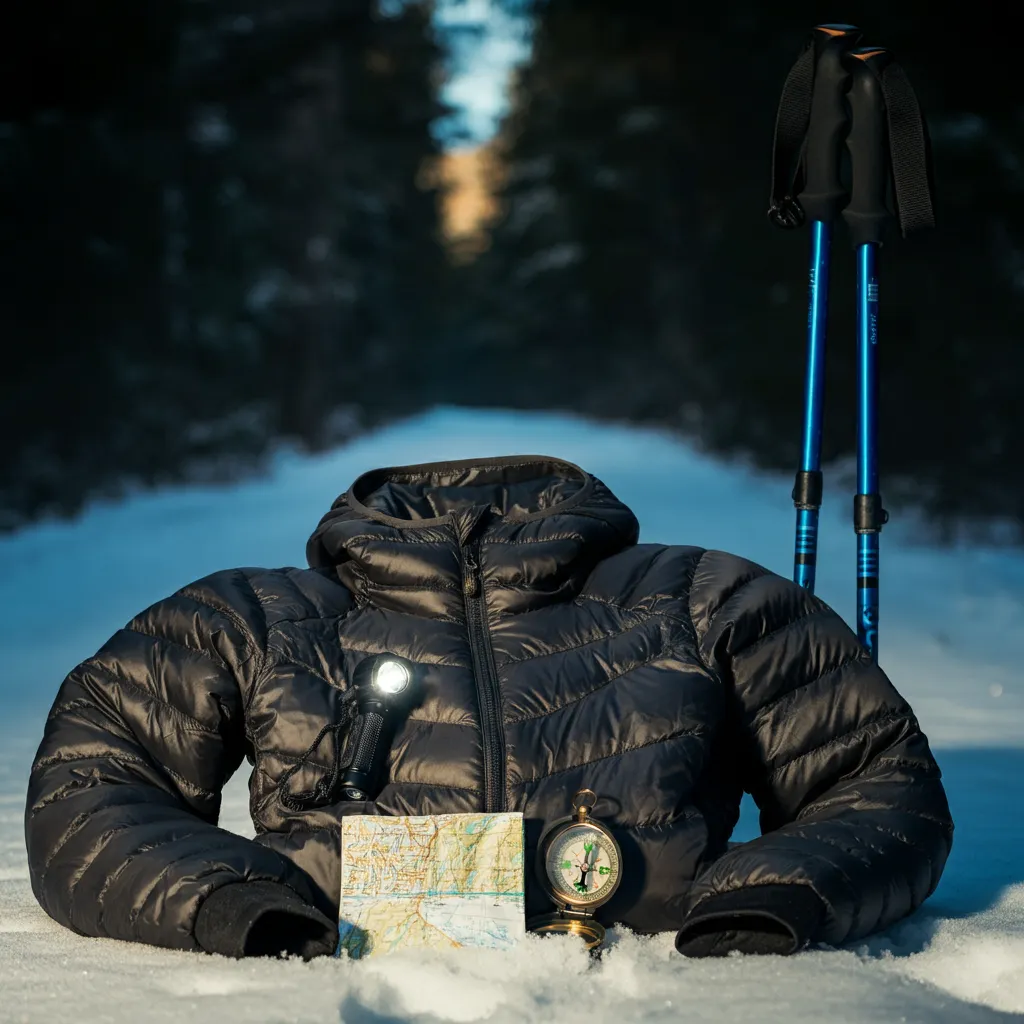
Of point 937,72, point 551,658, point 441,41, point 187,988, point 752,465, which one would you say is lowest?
point 752,465

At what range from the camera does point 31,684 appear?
6863mm

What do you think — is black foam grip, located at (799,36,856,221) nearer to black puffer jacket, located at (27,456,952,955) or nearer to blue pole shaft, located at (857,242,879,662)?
blue pole shaft, located at (857,242,879,662)

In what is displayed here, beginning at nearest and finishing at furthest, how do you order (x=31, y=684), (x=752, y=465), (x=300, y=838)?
(x=300, y=838) < (x=31, y=684) < (x=752, y=465)

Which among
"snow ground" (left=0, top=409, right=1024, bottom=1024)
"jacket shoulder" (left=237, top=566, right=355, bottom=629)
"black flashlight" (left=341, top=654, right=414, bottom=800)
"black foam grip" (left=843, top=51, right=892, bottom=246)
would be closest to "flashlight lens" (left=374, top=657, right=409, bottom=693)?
"black flashlight" (left=341, top=654, right=414, bottom=800)

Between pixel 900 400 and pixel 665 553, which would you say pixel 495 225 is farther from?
pixel 665 553

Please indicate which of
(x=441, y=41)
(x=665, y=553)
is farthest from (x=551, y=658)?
(x=441, y=41)

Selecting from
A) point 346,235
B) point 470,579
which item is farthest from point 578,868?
point 346,235

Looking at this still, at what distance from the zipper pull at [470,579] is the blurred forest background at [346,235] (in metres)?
9.62

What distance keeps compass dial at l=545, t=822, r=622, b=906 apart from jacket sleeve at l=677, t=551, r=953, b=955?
0.17m

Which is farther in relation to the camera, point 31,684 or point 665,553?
point 31,684

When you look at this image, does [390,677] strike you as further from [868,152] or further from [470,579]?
[868,152]

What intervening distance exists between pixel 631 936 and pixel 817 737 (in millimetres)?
575

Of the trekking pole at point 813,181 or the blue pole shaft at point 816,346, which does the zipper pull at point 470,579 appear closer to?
the trekking pole at point 813,181

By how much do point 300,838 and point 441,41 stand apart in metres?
33.1
